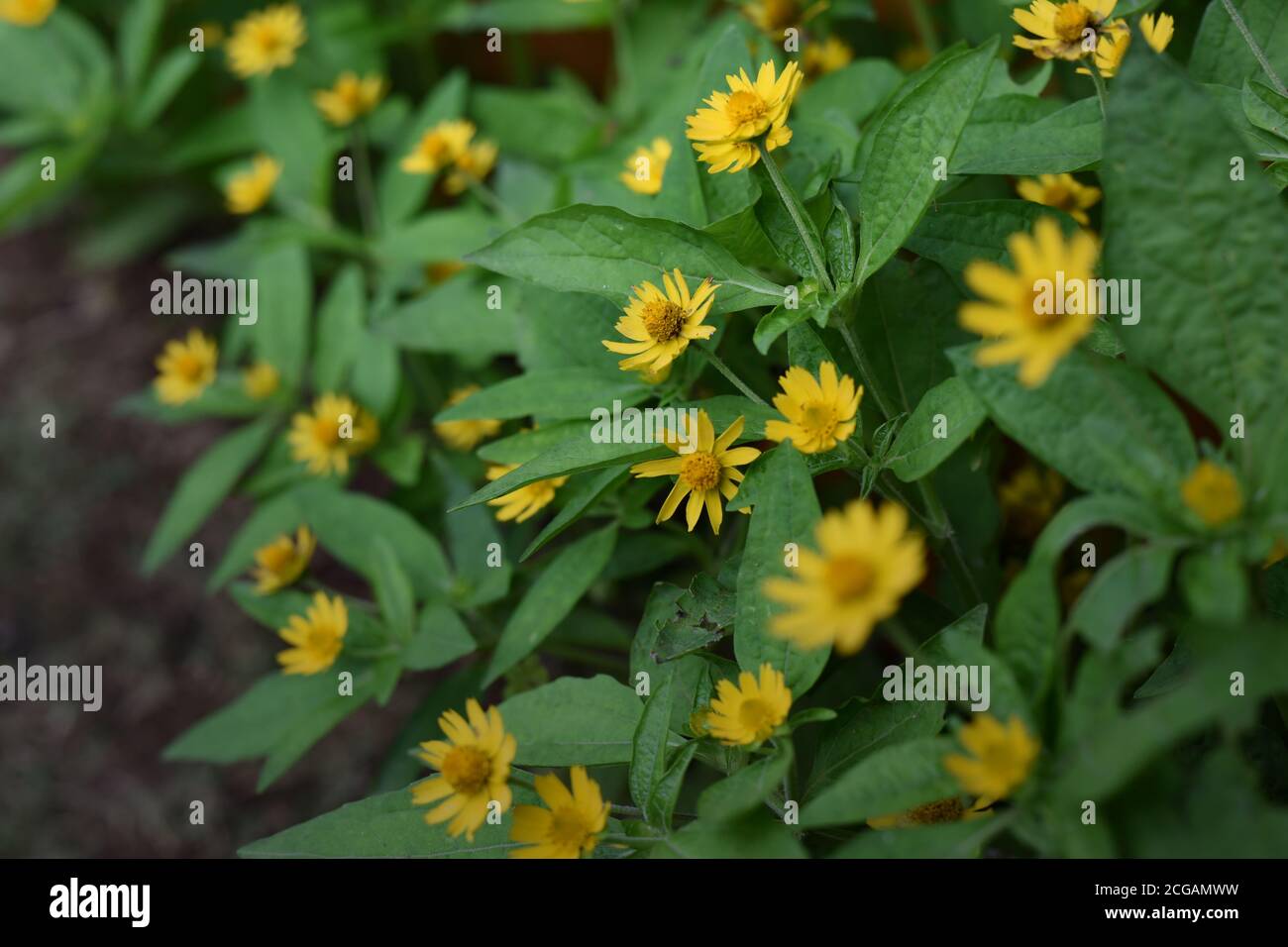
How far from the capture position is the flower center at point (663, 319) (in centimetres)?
101

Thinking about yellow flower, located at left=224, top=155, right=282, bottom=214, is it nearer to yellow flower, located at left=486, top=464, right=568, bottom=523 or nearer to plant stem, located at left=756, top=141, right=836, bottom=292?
yellow flower, located at left=486, top=464, right=568, bottom=523

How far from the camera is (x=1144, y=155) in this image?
80 centimetres

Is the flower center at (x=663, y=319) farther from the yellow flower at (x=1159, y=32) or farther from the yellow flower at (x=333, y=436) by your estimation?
the yellow flower at (x=333, y=436)

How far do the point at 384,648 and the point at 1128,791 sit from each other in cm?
85

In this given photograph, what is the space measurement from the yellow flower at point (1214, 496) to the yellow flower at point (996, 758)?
0.63ft

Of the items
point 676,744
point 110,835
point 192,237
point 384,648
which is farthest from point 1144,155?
point 192,237

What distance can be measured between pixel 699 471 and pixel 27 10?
5.75 feet

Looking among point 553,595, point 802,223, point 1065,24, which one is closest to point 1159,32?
point 1065,24

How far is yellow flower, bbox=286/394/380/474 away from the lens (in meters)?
1.50

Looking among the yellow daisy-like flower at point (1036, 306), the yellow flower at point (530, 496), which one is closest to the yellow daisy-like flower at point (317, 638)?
the yellow flower at point (530, 496)

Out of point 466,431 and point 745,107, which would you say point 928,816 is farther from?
point 466,431

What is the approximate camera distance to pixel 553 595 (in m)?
1.19

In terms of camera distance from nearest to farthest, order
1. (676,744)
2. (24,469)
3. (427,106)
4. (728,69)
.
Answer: (676,744) < (728,69) < (427,106) < (24,469)

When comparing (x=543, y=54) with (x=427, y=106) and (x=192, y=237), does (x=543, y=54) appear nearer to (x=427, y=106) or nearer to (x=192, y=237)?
(x=427, y=106)
